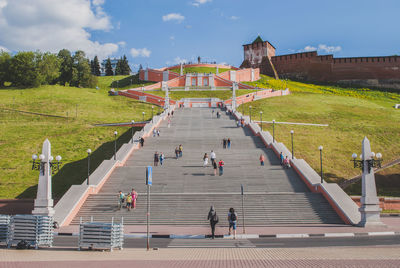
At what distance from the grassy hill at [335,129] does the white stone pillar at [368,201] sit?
7.46 meters

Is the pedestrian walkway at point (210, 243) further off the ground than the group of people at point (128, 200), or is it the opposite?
the group of people at point (128, 200)

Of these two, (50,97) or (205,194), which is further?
(50,97)

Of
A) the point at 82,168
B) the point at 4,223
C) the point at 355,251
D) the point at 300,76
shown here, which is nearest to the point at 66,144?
the point at 82,168

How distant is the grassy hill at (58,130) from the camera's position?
25.5 m

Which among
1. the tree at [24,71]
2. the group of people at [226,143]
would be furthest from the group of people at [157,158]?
the tree at [24,71]

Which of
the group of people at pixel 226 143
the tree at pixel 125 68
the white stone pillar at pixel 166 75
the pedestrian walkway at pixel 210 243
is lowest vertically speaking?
the pedestrian walkway at pixel 210 243

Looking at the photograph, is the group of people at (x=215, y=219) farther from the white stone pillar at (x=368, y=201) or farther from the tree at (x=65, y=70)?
the tree at (x=65, y=70)

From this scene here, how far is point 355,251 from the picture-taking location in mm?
10250

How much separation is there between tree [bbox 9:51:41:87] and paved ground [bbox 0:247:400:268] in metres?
60.4

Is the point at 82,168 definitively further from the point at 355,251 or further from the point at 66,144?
the point at 355,251

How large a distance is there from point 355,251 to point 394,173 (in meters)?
18.2

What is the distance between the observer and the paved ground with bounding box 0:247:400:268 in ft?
27.9

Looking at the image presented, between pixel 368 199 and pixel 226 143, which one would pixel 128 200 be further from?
pixel 226 143

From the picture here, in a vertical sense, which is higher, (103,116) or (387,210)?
(103,116)
